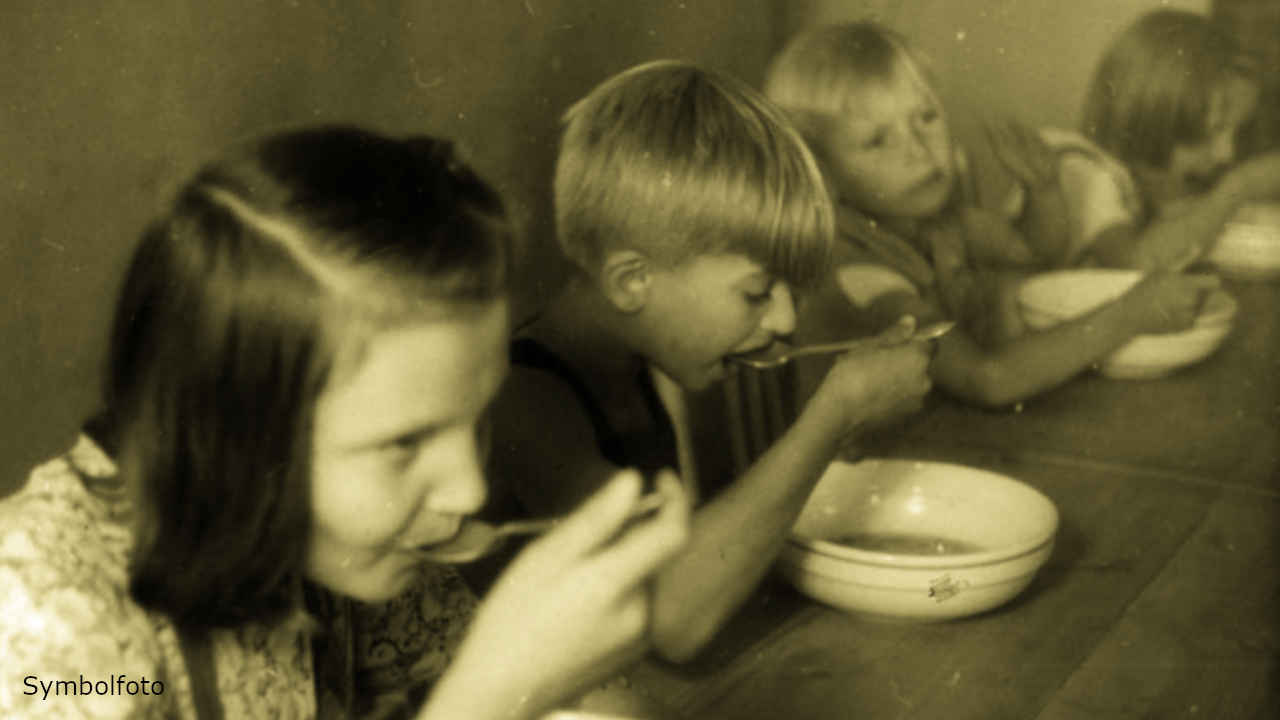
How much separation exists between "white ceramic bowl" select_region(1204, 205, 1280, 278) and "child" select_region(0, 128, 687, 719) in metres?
0.71

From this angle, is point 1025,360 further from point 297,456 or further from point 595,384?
point 297,456

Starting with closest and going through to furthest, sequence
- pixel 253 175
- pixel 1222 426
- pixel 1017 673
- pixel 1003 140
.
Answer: pixel 253 175 < pixel 1017 673 < pixel 1222 426 < pixel 1003 140

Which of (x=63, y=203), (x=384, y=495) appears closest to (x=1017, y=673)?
(x=384, y=495)

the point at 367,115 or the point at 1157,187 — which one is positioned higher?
the point at 367,115

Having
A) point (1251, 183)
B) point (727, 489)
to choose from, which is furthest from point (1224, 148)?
point (727, 489)

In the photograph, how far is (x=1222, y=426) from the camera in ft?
2.35

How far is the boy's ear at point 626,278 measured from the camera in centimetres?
57

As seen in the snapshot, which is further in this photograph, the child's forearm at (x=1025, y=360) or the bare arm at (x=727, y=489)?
the child's forearm at (x=1025, y=360)

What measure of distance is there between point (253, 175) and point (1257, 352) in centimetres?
68

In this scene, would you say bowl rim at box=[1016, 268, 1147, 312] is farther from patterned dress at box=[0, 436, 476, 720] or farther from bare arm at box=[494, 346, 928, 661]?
patterned dress at box=[0, 436, 476, 720]

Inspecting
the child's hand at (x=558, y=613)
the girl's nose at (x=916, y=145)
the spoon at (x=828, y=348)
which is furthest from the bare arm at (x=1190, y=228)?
the child's hand at (x=558, y=613)

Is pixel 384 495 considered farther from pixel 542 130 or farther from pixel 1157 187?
pixel 1157 187

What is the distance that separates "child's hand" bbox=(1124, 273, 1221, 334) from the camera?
2.60 feet

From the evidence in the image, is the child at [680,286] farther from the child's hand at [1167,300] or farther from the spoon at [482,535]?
the child's hand at [1167,300]
